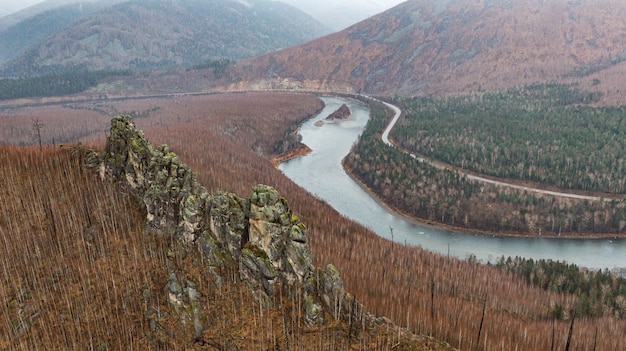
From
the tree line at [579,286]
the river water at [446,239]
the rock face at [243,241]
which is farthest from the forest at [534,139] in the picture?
the rock face at [243,241]

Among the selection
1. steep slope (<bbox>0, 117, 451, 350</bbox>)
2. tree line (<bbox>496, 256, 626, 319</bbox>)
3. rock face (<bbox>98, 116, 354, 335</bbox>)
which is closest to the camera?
steep slope (<bbox>0, 117, 451, 350</bbox>)

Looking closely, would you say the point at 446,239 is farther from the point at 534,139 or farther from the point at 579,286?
the point at 534,139

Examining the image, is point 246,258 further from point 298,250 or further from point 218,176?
point 218,176

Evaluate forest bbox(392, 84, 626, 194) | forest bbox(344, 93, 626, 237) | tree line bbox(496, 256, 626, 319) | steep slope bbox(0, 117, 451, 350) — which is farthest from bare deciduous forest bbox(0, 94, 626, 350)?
forest bbox(392, 84, 626, 194)

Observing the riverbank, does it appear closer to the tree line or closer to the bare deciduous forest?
the tree line

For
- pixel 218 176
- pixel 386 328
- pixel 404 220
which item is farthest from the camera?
pixel 404 220

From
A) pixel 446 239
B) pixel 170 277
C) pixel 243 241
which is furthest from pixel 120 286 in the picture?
pixel 446 239

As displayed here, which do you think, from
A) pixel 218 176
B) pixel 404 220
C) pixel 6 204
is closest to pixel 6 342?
pixel 6 204
